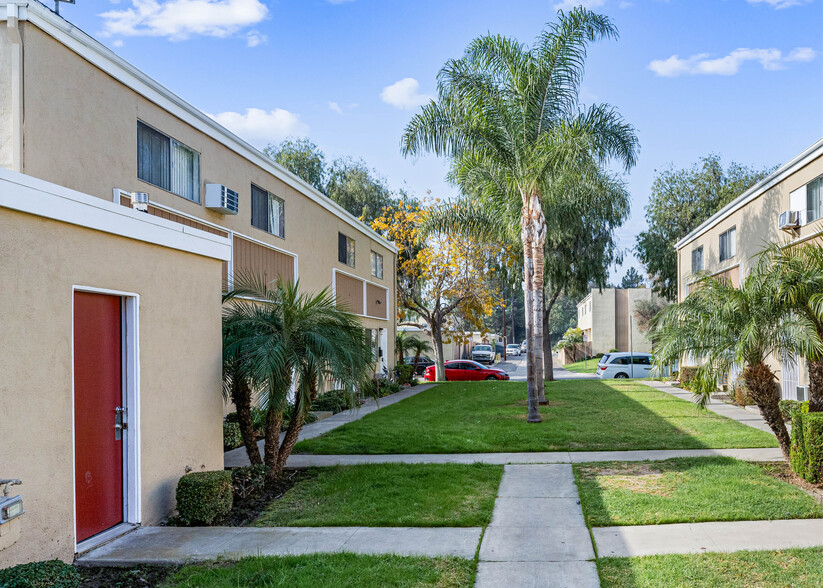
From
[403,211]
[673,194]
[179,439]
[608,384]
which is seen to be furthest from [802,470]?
[673,194]

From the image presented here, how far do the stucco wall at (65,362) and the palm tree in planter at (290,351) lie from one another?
0.79 metres

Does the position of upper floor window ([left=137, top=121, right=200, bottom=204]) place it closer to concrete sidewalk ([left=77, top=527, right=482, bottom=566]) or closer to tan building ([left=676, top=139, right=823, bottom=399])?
concrete sidewalk ([left=77, top=527, right=482, bottom=566])

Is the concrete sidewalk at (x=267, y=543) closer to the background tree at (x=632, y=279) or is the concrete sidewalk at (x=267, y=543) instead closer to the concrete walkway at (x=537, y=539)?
the concrete walkway at (x=537, y=539)

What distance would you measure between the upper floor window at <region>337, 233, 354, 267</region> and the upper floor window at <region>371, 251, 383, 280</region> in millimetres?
3485

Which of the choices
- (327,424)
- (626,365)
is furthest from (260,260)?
(626,365)

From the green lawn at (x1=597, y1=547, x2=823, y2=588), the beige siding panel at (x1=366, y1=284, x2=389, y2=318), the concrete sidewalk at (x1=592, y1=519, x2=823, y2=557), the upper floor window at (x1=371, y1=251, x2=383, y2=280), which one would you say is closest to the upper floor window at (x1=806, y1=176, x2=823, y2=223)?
the concrete sidewalk at (x1=592, y1=519, x2=823, y2=557)

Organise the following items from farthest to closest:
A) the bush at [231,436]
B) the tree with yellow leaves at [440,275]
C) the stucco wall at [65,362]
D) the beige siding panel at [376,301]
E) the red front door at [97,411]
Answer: the tree with yellow leaves at [440,275]
the beige siding panel at [376,301]
the bush at [231,436]
the red front door at [97,411]
the stucco wall at [65,362]

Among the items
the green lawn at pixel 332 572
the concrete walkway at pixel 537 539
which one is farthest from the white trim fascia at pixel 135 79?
the concrete walkway at pixel 537 539

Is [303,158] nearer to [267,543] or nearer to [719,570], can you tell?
[267,543]

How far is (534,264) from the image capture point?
17.6 meters

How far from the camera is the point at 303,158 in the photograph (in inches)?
1683

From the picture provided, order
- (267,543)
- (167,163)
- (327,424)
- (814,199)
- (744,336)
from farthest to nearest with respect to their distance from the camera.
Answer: (327,424), (814,199), (167,163), (744,336), (267,543)

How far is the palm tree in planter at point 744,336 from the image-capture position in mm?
9086

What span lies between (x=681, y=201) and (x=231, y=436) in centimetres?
3272
